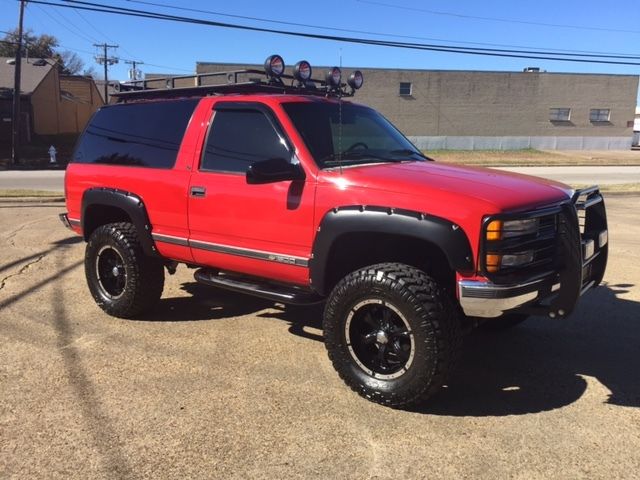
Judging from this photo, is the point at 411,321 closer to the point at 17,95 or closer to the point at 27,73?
the point at 17,95

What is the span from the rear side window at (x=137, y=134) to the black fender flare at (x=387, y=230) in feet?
5.69

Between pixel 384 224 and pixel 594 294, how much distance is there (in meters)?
3.82

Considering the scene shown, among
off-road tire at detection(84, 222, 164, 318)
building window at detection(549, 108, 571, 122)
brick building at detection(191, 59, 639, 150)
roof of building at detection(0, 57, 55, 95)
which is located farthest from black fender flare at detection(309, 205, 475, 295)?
building window at detection(549, 108, 571, 122)

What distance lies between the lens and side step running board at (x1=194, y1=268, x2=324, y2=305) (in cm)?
425

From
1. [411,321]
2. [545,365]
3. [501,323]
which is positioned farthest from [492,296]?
[501,323]

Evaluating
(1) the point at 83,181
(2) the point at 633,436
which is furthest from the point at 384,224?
(1) the point at 83,181

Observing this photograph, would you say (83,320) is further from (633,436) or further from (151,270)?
(633,436)

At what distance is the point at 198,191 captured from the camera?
4645 mm

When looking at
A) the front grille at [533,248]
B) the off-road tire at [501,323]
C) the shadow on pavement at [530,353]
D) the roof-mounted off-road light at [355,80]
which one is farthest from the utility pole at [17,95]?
the front grille at [533,248]

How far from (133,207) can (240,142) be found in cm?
127

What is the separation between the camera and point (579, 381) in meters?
4.17

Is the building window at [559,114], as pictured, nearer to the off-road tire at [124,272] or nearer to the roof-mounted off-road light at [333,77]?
the roof-mounted off-road light at [333,77]

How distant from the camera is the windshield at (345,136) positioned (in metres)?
4.27

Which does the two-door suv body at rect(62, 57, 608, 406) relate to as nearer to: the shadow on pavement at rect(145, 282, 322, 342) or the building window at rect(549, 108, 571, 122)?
the shadow on pavement at rect(145, 282, 322, 342)
